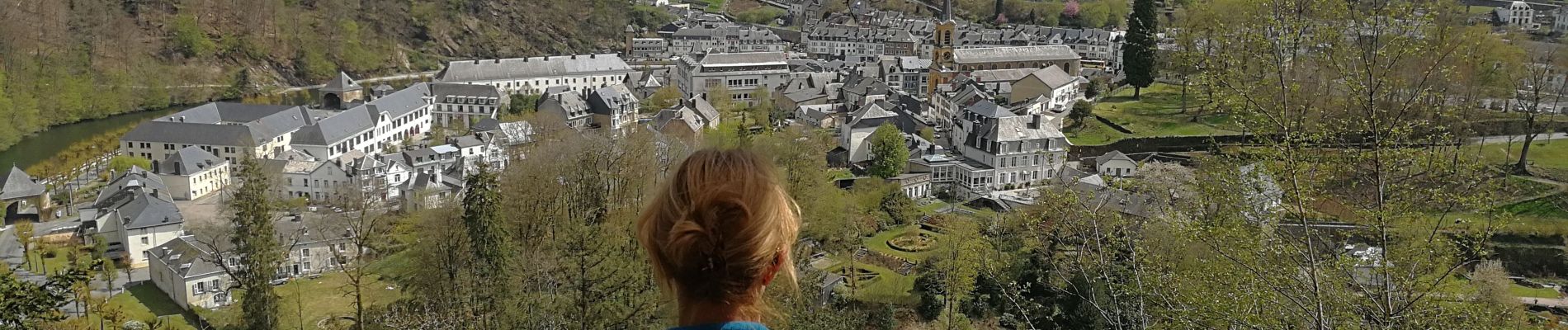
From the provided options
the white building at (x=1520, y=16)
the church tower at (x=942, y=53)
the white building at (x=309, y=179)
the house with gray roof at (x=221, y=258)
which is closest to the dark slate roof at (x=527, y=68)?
the church tower at (x=942, y=53)

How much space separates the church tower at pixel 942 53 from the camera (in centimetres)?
2958

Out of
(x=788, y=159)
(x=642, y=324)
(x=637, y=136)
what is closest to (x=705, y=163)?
(x=642, y=324)

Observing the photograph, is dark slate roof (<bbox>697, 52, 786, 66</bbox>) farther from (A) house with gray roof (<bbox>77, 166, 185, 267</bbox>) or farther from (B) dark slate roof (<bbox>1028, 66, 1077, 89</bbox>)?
(A) house with gray roof (<bbox>77, 166, 185, 267</bbox>)

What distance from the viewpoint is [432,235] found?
37.9 feet

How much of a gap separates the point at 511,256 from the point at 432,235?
56.1 inches

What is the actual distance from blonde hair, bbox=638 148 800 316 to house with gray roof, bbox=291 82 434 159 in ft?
67.6

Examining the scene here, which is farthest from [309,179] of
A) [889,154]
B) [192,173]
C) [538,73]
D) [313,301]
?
[538,73]

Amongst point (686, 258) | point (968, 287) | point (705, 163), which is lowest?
point (968, 287)

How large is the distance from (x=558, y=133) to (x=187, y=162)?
633cm

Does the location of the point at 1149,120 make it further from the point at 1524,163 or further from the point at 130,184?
the point at 130,184

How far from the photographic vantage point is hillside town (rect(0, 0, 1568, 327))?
46.2ft

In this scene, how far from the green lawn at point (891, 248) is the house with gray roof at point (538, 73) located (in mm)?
14790

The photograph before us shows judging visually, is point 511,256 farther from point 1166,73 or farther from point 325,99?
point 1166,73

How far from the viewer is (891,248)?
595 inches
